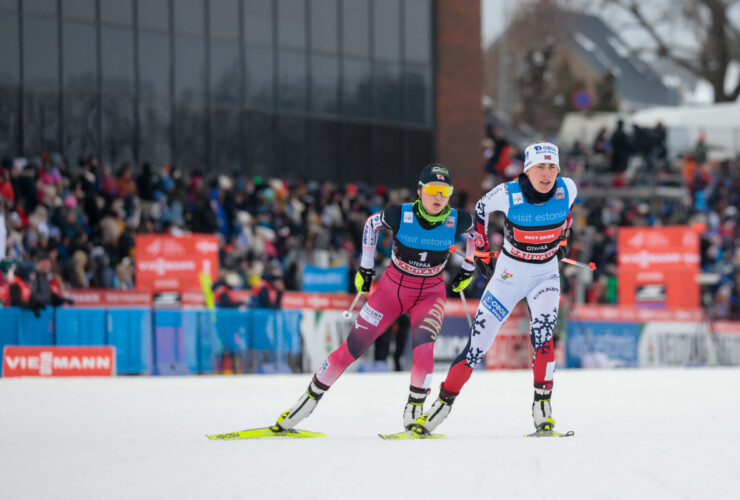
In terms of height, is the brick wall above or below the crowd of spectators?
above

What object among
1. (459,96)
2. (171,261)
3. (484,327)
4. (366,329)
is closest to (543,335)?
(484,327)

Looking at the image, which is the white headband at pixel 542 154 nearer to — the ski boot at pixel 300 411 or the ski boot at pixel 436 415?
the ski boot at pixel 436 415

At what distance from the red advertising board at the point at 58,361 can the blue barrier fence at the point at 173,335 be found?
14.9 inches

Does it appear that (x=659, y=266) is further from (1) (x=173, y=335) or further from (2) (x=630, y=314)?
(1) (x=173, y=335)

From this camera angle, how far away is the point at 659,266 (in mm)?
18594

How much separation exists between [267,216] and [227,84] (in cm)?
671

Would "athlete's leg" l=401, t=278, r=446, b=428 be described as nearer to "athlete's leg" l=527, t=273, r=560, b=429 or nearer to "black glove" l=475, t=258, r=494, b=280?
"black glove" l=475, t=258, r=494, b=280

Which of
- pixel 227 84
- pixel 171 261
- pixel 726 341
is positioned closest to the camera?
pixel 171 261

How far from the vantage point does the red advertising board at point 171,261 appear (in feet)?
51.2

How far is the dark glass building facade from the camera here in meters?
23.9

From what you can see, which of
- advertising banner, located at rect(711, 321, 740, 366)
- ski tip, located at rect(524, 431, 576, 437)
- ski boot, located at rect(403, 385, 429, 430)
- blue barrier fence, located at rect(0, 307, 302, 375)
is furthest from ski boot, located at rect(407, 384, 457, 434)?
advertising banner, located at rect(711, 321, 740, 366)

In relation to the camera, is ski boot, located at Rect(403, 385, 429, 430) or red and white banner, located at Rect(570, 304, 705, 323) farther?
red and white banner, located at Rect(570, 304, 705, 323)

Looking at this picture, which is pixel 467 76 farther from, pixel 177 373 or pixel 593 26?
pixel 593 26

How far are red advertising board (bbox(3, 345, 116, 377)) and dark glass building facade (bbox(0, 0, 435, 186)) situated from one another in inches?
391
